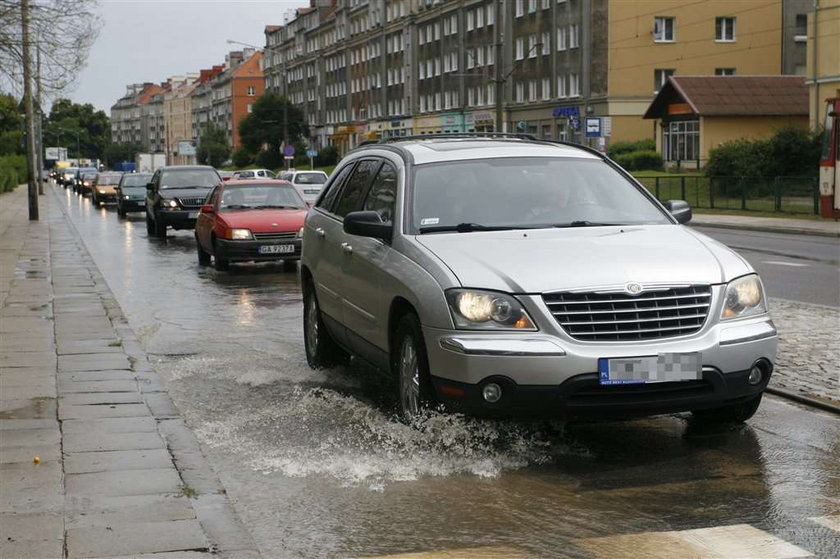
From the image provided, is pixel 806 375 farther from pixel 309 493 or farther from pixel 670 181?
pixel 670 181

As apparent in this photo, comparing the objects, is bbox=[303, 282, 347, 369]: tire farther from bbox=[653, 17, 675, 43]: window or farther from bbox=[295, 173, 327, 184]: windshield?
bbox=[653, 17, 675, 43]: window

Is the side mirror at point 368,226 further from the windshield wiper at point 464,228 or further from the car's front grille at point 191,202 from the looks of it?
the car's front grille at point 191,202

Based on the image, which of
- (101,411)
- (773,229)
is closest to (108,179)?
(773,229)

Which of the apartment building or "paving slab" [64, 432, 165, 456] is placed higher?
the apartment building

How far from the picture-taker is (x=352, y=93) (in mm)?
114250

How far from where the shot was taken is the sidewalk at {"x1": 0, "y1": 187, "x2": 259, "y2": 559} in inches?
200

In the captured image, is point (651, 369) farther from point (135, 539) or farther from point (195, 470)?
point (135, 539)

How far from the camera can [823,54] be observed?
4503cm

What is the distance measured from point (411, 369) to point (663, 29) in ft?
215

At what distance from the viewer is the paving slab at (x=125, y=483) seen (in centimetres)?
583

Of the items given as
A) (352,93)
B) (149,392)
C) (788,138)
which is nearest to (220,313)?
(149,392)

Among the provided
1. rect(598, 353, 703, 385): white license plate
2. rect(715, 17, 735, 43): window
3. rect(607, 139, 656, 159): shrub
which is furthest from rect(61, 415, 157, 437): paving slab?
rect(715, 17, 735, 43): window

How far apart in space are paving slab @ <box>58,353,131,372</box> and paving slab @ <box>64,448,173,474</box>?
9.81 ft

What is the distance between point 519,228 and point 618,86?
204 ft
